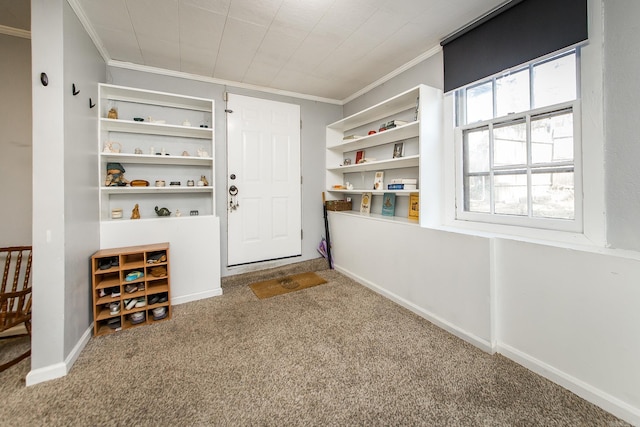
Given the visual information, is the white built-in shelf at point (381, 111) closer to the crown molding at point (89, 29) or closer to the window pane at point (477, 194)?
the window pane at point (477, 194)

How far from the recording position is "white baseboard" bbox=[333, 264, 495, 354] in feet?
6.00

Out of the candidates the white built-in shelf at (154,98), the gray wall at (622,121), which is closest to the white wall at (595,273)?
the gray wall at (622,121)

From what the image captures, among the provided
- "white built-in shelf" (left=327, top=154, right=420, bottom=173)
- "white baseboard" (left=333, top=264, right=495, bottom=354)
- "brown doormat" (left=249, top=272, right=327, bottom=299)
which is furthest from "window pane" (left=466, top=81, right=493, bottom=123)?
"brown doormat" (left=249, top=272, right=327, bottom=299)

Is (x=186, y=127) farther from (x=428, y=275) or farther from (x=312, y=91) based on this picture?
(x=428, y=275)

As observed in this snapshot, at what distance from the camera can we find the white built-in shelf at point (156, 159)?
242 centimetres

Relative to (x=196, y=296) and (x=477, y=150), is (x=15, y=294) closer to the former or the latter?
(x=196, y=296)

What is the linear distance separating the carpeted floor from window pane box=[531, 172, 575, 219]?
1.03 m

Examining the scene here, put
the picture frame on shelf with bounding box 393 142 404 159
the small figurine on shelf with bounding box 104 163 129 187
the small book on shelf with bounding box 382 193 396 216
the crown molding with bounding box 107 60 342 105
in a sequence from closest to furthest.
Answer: the small figurine on shelf with bounding box 104 163 129 187 < the crown molding with bounding box 107 60 342 105 < the picture frame on shelf with bounding box 393 142 404 159 < the small book on shelf with bounding box 382 193 396 216

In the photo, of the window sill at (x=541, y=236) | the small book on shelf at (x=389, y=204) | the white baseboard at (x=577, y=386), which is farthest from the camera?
the small book on shelf at (x=389, y=204)

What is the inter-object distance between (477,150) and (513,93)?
0.45 meters

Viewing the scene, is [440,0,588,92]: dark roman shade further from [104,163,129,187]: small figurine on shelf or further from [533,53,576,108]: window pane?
[104,163,129,187]: small figurine on shelf

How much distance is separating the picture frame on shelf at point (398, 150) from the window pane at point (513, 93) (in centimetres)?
95

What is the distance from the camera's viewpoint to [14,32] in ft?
6.71

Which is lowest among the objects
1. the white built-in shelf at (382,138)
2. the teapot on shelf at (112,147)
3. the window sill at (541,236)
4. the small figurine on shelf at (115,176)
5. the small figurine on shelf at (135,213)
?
the window sill at (541,236)
